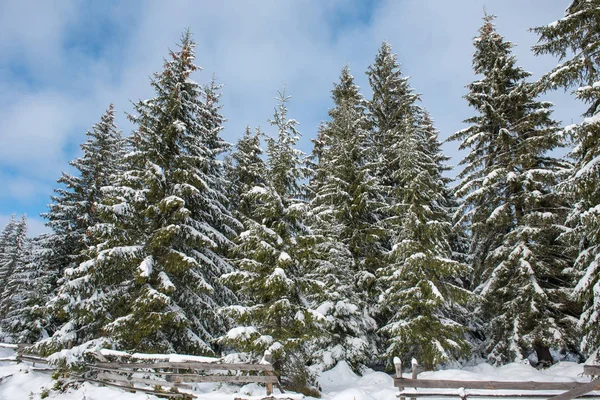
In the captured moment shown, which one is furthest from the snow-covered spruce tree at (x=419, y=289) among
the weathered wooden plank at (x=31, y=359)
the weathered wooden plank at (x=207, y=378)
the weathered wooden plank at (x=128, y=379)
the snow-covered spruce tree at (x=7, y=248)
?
the snow-covered spruce tree at (x=7, y=248)

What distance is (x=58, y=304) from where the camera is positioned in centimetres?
1466

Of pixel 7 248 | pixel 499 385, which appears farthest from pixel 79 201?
pixel 7 248

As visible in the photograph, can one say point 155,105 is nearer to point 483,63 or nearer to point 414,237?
point 414,237

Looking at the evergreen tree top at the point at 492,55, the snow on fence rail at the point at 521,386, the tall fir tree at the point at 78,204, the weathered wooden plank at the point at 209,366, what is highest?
the evergreen tree top at the point at 492,55

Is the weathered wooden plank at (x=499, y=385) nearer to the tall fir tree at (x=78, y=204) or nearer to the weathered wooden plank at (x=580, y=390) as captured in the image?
the weathered wooden plank at (x=580, y=390)

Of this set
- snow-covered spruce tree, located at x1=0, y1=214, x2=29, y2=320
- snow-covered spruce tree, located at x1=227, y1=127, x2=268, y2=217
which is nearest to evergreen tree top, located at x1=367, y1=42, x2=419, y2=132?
snow-covered spruce tree, located at x1=227, y1=127, x2=268, y2=217

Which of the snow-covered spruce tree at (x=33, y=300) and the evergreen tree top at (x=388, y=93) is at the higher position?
the evergreen tree top at (x=388, y=93)

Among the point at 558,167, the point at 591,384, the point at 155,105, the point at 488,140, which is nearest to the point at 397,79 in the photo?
the point at 488,140

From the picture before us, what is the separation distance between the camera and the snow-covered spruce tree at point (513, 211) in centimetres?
1479

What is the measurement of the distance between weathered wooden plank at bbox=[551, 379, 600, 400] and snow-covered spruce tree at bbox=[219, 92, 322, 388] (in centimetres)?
722

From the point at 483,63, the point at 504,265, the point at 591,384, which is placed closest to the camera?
the point at 591,384

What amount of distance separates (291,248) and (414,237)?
21.3 feet

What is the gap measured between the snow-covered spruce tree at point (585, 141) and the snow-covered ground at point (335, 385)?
2.85 meters

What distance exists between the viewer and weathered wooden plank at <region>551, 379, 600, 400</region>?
8.73m
